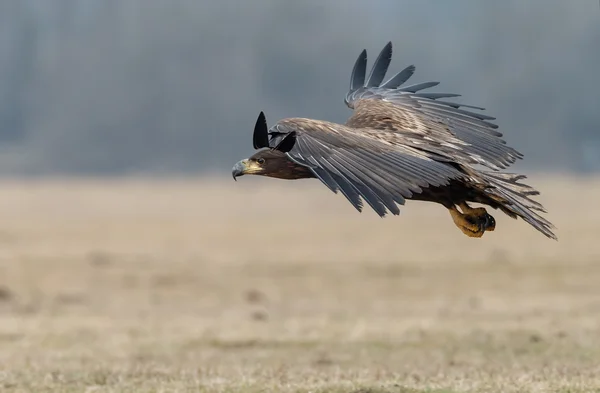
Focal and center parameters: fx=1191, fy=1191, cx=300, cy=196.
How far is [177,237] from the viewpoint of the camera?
40344mm

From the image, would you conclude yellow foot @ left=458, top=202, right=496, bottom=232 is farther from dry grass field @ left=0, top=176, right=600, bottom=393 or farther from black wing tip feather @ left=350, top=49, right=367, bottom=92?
black wing tip feather @ left=350, top=49, right=367, bottom=92

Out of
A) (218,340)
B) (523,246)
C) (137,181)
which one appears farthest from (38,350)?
(137,181)

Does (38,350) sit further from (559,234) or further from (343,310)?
(559,234)

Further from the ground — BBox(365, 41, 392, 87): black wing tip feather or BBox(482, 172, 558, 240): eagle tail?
BBox(365, 41, 392, 87): black wing tip feather

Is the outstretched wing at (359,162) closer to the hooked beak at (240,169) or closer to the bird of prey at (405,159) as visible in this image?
the bird of prey at (405,159)

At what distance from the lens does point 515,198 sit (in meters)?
8.15

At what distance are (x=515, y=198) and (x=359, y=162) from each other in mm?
1370

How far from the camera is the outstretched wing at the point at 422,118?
29.3ft

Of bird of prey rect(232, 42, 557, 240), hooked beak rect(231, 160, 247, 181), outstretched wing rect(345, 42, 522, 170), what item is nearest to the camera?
bird of prey rect(232, 42, 557, 240)

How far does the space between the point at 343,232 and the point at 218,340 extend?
90.2 feet

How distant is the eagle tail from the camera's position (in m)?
7.93

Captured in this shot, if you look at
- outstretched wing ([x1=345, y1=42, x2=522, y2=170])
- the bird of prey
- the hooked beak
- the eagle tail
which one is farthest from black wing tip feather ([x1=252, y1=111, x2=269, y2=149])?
the eagle tail

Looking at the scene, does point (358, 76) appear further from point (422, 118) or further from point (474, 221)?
point (474, 221)

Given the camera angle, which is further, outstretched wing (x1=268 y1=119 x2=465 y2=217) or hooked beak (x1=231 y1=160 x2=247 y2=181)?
hooked beak (x1=231 y1=160 x2=247 y2=181)
